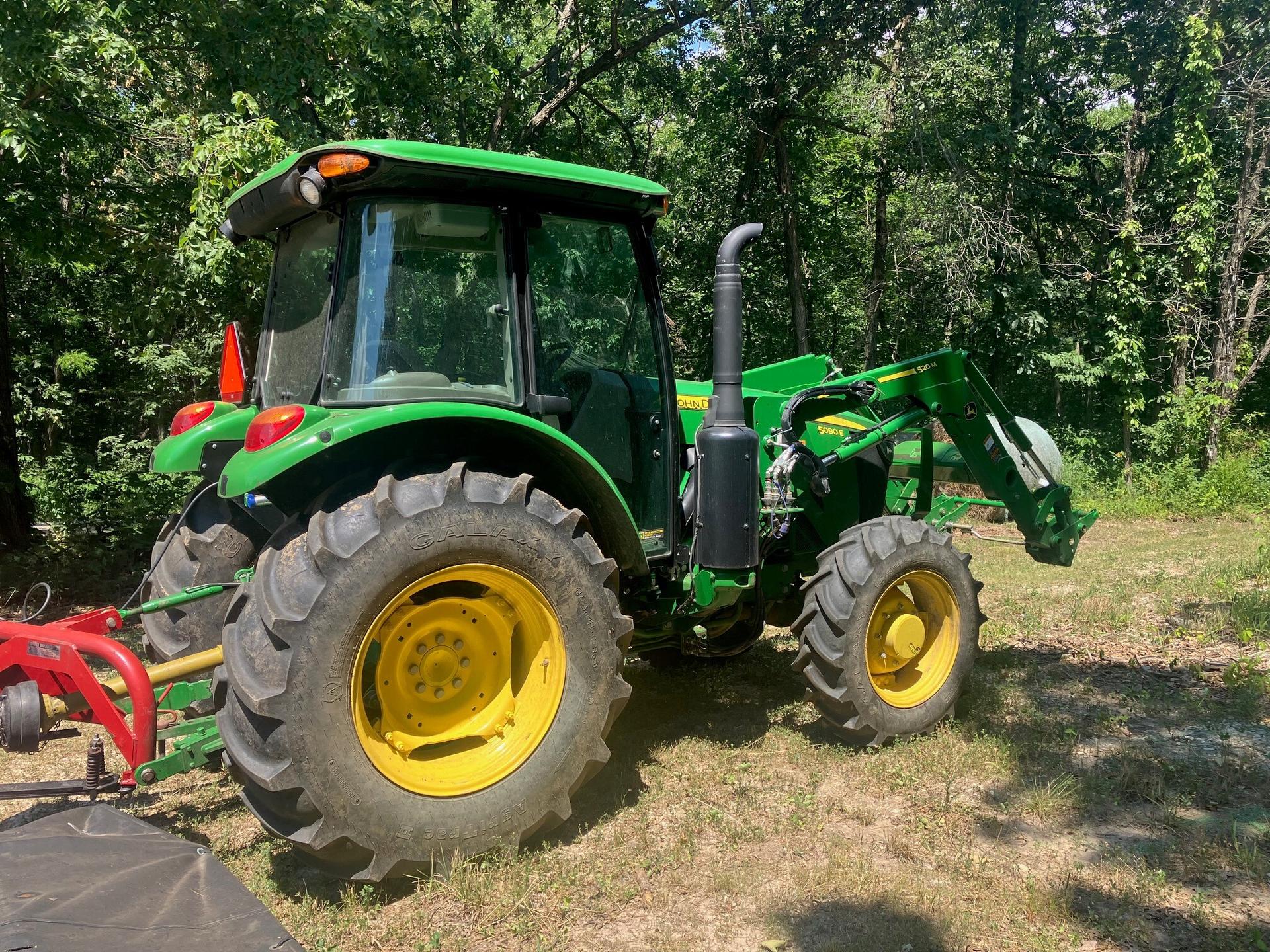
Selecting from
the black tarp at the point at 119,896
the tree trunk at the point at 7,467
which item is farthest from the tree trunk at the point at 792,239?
the black tarp at the point at 119,896

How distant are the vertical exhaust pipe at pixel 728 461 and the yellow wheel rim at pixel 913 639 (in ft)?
2.75

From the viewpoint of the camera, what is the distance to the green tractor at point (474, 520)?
294 centimetres

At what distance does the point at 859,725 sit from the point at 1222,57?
13.9 m

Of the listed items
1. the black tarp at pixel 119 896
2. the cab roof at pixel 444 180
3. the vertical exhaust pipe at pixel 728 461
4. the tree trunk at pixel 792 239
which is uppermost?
the tree trunk at pixel 792 239

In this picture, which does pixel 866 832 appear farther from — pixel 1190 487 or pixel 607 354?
pixel 1190 487

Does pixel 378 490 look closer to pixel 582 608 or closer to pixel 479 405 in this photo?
pixel 479 405

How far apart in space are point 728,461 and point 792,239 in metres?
12.0

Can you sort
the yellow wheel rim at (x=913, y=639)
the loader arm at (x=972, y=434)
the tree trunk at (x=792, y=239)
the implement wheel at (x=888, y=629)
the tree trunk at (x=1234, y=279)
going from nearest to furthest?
the implement wheel at (x=888, y=629), the yellow wheel rim at (x=913, y=639), the loader arm at (x=972, y=434), the tree trunk at (x=1234, y=279), the tree trunk at (x=792, y=239)

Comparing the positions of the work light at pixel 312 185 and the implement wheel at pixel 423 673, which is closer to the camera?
the implement wheel at pixel 423 673

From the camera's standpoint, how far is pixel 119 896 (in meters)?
2.44

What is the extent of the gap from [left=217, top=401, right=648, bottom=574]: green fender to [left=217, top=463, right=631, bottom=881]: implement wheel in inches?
7.3

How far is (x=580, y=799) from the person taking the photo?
12.5 feet

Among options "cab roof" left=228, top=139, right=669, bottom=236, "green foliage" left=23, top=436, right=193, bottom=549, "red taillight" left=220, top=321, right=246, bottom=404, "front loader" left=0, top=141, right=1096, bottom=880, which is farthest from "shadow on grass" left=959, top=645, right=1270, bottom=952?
"green foliage" left=23, top=436, right=193, bottom=549

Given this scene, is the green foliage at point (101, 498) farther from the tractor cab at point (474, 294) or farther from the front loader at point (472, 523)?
the tractor cab at point (474, 294)
